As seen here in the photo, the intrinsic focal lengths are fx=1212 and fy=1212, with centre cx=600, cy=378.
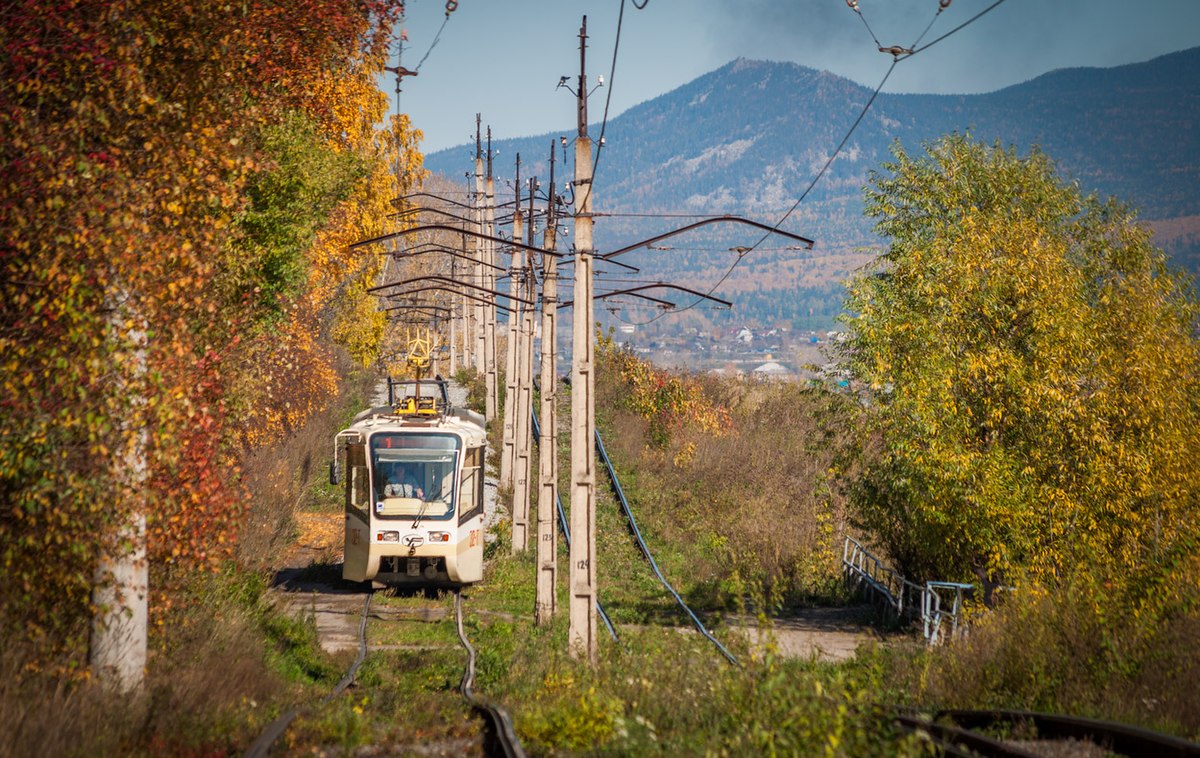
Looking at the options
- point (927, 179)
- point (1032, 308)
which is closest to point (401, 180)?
point (927, 179)

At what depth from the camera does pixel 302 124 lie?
1986 centimetres

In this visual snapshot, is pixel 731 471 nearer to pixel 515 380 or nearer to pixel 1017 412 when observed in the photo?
pixel 515 380

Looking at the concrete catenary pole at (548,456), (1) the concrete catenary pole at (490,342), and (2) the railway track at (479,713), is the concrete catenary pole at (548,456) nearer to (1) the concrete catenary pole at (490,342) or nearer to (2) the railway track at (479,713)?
(2) the railway track at (479,713)

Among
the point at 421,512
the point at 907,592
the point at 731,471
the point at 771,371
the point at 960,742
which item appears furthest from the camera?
the point at 771,371

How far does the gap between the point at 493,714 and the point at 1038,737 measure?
477cm

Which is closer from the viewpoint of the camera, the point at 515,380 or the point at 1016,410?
the point at 1016,410

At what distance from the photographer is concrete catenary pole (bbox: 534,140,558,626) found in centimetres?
2067

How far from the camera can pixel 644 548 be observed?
3091cm

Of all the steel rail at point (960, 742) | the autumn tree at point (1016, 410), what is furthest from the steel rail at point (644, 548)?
the autumn tree at point (1016, 410)

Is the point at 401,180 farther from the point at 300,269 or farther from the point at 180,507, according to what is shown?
the point at 180,507

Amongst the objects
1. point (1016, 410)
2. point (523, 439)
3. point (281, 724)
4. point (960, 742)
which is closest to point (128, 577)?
point (281, 724)

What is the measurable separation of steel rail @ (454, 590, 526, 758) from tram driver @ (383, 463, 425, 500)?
14.1 feet

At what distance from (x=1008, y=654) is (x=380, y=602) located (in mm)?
13273

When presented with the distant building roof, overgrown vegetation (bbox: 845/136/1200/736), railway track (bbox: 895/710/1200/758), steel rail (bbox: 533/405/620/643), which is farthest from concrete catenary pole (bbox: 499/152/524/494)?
the distant building roof
